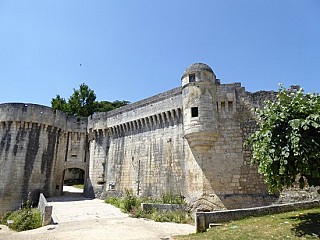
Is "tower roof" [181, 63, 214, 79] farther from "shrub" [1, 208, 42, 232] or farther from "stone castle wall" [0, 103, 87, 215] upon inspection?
"stone castle wall" [0, 103, 87, 215]

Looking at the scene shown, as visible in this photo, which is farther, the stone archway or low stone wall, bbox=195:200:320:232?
the stone archway

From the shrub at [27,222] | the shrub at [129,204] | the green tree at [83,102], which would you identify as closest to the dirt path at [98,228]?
the shrub at [129,204]

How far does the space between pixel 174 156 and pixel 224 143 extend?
3.65 m

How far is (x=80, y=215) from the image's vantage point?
46.4 feet

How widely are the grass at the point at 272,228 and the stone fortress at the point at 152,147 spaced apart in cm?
365

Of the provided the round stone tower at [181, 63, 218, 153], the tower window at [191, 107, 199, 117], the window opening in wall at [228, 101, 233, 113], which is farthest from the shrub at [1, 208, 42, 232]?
the window opening in wall at [228, 101, 233, 113]

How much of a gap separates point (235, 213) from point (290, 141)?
4190 mm

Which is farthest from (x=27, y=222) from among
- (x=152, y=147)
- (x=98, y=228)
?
(x=152, y=147)

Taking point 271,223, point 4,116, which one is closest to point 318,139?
point 271,223

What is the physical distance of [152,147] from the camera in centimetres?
1848

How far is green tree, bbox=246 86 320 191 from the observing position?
7.55 m

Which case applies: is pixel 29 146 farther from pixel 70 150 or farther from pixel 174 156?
pixel 174 156

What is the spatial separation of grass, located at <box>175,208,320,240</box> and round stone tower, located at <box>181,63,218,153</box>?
17.9ft

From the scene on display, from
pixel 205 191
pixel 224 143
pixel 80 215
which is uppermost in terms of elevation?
pixel 224 143
